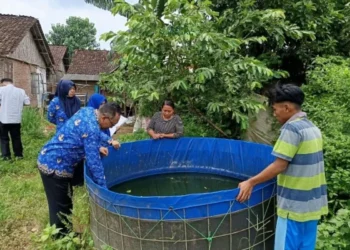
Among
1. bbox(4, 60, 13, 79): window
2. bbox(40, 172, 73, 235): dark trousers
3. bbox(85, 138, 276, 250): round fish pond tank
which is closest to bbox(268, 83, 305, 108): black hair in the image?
bbox(85, 138, 276, 250): round fish pond tank

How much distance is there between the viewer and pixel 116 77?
17.6 feet

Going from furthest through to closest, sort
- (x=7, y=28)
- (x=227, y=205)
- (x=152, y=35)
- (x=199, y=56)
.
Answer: (x=7, y=28) → (x=199, y=56) → (x=152, y=35) → (x=227, y=205)

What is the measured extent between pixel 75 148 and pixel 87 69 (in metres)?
20.6

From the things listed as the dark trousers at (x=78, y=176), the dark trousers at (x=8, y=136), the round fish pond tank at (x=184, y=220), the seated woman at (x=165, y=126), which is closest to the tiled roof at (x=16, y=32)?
the dark trousers at (x=8, y=136)

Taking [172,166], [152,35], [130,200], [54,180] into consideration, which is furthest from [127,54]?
[130,200]

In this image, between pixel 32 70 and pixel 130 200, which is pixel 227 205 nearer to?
pixel 130 200

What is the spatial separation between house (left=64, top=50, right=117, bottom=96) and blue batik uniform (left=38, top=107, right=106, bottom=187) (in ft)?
60.4

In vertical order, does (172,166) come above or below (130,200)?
below

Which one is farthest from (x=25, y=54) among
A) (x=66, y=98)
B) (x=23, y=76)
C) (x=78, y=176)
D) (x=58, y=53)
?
(x=78, y=176)

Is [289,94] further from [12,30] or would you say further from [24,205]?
[12,30]

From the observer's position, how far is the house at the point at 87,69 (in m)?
21.2

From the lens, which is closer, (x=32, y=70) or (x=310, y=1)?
(x=310, y=1)

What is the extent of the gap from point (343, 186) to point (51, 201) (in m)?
2.63

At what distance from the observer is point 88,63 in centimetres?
2273
